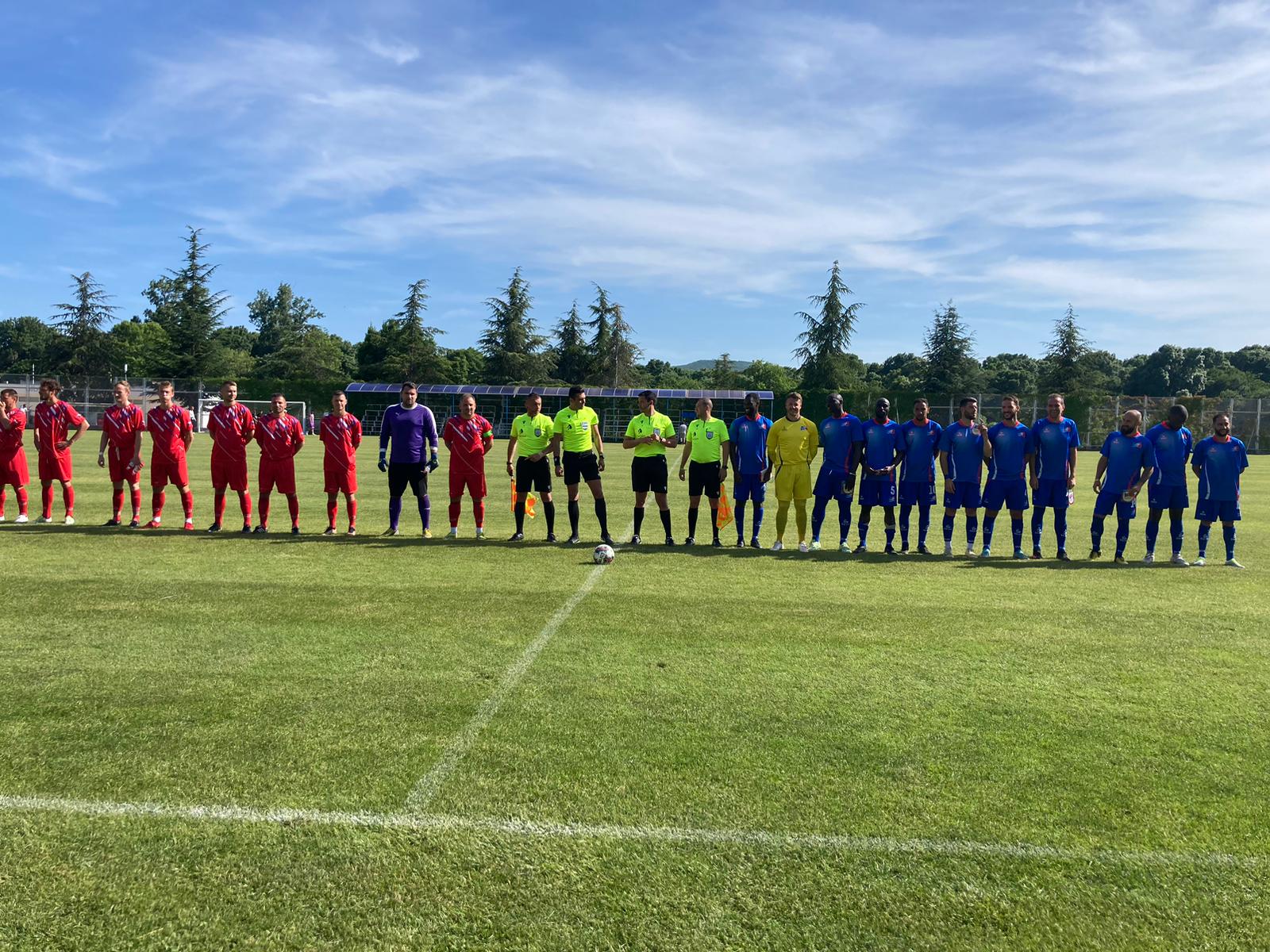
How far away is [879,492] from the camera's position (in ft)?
36.5

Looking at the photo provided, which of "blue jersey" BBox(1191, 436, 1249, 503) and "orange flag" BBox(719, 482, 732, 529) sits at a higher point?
"blue jersey" BBox(1191, 436, 1249, 503)

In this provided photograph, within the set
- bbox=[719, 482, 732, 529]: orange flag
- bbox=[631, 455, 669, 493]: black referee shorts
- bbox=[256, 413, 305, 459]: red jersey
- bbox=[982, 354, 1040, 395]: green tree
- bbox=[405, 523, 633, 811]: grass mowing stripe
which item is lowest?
bbox=[405, 523, 633, 811]: grass mowing stripe

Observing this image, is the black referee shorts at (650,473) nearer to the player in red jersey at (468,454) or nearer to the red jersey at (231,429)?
the player in red jersey at (468,454)

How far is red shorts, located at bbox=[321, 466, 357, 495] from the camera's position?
1160 centimetres

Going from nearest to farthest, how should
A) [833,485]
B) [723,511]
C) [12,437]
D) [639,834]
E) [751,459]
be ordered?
[639,834] < [833,485] < [751,459] < [723,511] < [12,437]

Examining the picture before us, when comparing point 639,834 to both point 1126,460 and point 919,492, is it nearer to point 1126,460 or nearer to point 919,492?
point 919,492

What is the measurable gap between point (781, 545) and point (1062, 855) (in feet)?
26.2

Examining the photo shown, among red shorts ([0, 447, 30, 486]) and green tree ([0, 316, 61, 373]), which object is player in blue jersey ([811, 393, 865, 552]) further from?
green tree ([0, 316, 61, 373])

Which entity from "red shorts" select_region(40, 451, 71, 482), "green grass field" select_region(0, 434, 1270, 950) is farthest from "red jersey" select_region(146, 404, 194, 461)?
"green grass field" select_region(0, 434, 1270, 950)

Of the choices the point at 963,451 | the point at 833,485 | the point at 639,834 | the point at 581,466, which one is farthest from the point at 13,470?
the point at 963,451

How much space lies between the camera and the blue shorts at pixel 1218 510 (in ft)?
35.0

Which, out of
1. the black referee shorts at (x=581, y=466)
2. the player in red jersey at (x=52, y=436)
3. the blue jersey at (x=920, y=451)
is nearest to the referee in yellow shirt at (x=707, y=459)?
the black referee shorts at (x=581, y=466)

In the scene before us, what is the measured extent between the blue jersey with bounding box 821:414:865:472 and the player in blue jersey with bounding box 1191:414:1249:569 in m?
4.17

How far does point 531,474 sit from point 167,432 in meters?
5.08
